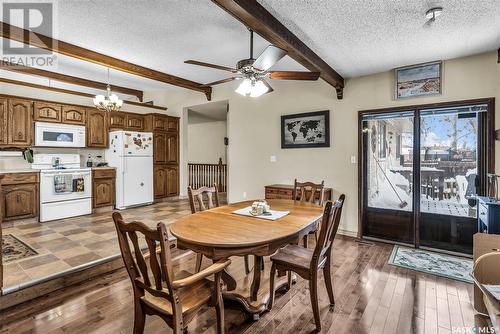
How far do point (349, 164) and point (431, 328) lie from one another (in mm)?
2566

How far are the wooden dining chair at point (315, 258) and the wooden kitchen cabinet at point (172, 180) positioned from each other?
4877 mm

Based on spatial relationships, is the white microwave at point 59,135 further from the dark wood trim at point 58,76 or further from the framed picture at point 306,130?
the framed picture at point 306,130

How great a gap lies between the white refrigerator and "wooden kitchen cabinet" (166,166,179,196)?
57 centimetres

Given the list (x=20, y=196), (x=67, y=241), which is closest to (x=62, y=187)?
(x=20, y=196)

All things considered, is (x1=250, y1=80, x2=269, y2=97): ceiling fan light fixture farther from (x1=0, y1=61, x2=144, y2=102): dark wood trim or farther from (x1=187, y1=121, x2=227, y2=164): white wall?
(x1=187, y1=121, x2=227, y2=164): white wall

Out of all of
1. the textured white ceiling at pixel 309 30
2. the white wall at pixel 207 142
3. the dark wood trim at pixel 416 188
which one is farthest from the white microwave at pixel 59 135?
the dark wood trim at pixel 416 188

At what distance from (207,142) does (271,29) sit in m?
7.16

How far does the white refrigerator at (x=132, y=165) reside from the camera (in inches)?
216

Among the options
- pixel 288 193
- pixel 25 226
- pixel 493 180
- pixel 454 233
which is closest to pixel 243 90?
pixel 288 193

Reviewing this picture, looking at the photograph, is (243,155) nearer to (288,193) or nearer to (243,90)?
(288,193)

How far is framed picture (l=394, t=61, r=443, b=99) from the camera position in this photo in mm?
3471

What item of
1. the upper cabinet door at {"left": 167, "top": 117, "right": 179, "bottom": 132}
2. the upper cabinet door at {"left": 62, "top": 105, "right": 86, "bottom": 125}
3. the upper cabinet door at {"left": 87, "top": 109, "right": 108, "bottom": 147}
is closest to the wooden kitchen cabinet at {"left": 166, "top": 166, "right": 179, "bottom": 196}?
the upper cabinet door at {"left": 167, "top": 117, "right": 179, "bottom": 132}

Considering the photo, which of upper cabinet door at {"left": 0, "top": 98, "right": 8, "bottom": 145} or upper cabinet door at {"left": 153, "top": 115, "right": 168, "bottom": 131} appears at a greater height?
upper cabinet door at {"left": 153, "top": 115, "right": 168, "bottom": 131}

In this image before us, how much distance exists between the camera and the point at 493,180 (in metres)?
3.06
